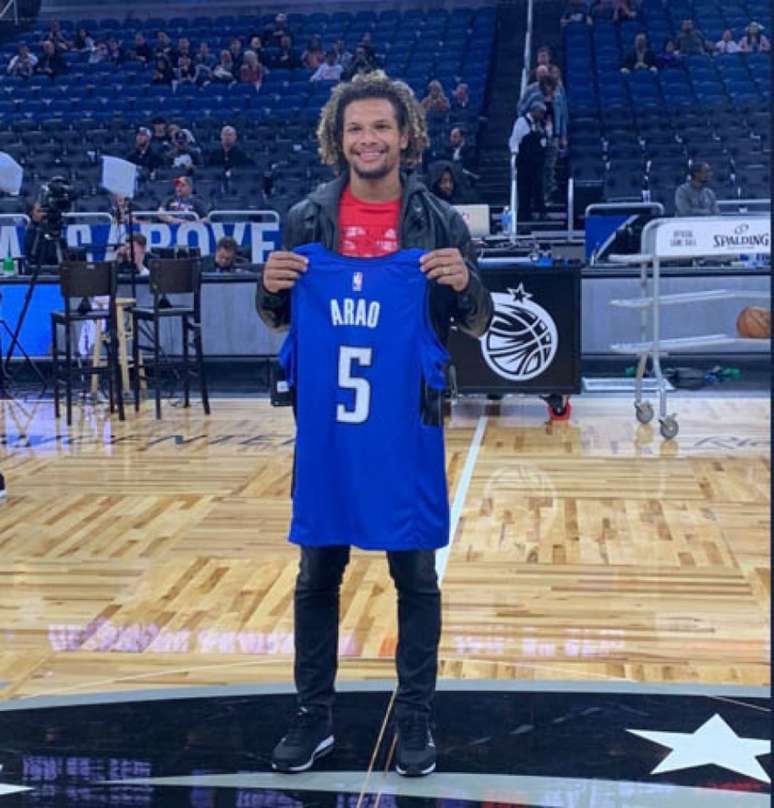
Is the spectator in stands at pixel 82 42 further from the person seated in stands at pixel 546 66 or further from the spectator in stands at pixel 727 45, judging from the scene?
the spectator in stands at pixel 727 45

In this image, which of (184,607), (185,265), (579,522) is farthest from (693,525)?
(185,265)

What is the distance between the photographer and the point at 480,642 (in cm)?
434

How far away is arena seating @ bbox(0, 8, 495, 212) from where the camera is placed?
1569 centimetres

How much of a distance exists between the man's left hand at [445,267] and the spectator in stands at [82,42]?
19.3 metres

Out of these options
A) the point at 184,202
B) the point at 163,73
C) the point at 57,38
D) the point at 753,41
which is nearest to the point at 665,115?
the point at 753,41

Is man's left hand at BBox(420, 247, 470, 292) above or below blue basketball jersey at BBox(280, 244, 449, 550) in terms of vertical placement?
above

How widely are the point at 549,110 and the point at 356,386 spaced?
12.2 m

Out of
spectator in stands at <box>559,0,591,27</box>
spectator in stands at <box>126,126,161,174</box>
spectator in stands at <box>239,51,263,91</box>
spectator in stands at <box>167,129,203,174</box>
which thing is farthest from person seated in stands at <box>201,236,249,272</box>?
spectator in stands at <box>559,0,591,27</box>

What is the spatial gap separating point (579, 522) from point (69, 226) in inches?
365

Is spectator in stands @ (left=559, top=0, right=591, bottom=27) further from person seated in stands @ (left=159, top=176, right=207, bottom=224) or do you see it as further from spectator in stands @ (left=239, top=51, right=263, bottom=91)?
person seated in stands @ (left=159, top=176, right=207, bottom=224)

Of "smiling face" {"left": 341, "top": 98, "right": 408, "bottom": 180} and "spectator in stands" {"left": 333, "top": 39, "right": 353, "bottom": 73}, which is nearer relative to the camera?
"smiling face" {"left": 341, "top": 98, "right": 408, "bottom": 180}

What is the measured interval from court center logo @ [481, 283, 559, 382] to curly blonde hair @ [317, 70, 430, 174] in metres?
5.62

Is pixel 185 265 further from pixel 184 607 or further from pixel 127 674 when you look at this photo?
pixel 127 674

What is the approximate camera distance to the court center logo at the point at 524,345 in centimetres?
891
